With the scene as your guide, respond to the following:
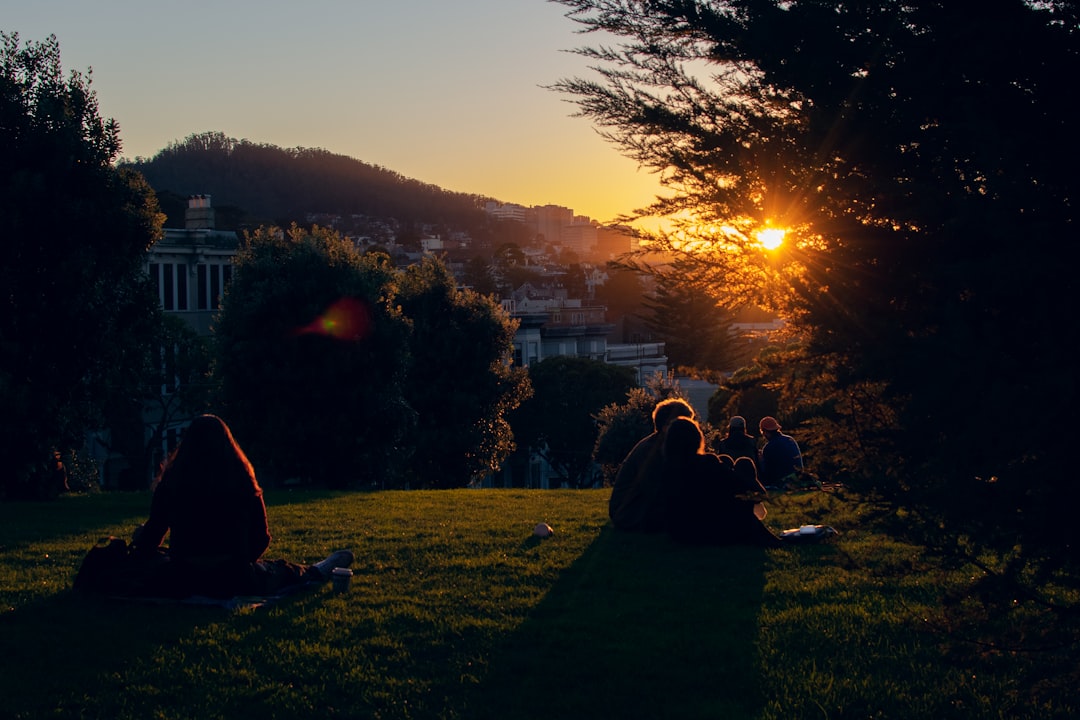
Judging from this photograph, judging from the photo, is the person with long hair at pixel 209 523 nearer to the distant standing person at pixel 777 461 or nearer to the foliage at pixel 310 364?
the distant standing person at pixel 777 461

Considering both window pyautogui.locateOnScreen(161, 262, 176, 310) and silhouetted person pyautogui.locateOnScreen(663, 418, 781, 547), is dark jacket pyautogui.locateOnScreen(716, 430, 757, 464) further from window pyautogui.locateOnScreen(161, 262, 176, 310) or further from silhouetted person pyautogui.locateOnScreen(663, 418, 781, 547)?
window pyautogui.locateOnScreen(161, 262, 176, 310)

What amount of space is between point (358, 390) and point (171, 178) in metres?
126

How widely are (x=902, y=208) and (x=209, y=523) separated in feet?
17.9

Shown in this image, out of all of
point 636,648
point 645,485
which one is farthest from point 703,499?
point 636,648

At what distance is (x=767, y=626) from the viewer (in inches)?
287

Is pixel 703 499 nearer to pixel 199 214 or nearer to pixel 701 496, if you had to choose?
pixel 701 496

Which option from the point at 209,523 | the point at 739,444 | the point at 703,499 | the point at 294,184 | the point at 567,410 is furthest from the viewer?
the point at 294,184

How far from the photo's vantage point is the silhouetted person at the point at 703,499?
1035 centimetres

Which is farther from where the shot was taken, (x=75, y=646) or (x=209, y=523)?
(x=209, y=523)

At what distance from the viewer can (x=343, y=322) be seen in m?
25.7

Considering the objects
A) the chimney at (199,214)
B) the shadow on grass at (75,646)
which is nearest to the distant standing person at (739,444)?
the shadow on grass at (75,646)

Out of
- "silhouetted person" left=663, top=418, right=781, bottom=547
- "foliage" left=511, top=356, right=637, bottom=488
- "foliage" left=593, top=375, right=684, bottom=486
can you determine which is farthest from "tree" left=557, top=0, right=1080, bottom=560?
"foliage" left=511, top=356, right=637, bottom=488

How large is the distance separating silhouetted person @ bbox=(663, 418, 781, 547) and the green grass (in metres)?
0.24

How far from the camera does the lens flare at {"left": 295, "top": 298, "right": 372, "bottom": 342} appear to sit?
2514 centimetres
